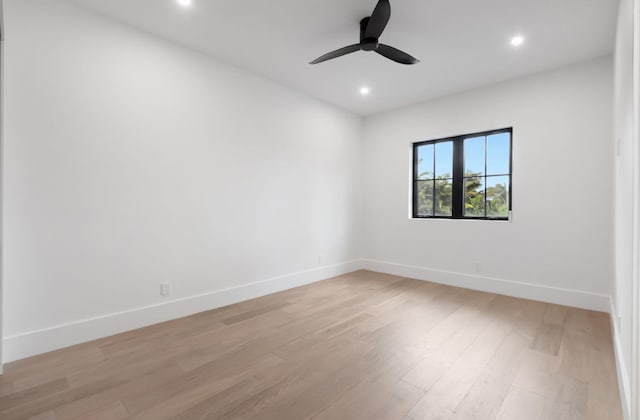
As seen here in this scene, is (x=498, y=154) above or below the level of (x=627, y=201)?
above

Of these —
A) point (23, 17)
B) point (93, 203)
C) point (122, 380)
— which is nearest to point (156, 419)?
point (122, 380)

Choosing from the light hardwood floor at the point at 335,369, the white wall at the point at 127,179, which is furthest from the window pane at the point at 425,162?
the light hardwood floor at the point at 335,369

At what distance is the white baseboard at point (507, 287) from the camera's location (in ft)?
10.2

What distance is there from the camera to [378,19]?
7.25 feet

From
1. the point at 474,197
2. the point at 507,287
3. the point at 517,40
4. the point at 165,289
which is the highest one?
the point at 517,40

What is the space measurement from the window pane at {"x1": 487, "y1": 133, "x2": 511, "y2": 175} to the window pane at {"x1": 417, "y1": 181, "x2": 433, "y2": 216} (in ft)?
2.79

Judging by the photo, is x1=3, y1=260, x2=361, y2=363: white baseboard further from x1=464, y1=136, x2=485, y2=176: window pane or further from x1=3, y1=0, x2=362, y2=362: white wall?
x1=464, y1=136, x2=485, y2=176: window pane

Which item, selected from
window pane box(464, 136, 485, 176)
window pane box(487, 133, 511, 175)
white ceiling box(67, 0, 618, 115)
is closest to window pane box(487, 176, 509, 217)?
window pane box(487, 133, 511, 175)

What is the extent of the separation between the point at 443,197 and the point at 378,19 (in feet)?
9.41

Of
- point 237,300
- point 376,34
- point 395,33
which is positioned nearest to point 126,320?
point 237,300

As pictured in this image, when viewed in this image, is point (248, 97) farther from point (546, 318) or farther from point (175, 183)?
point (546, 318)

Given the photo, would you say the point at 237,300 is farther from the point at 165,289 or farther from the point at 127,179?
the point at 127,179

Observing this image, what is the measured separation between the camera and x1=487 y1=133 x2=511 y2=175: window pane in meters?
3.78

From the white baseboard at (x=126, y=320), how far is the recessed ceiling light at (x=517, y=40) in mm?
3573
